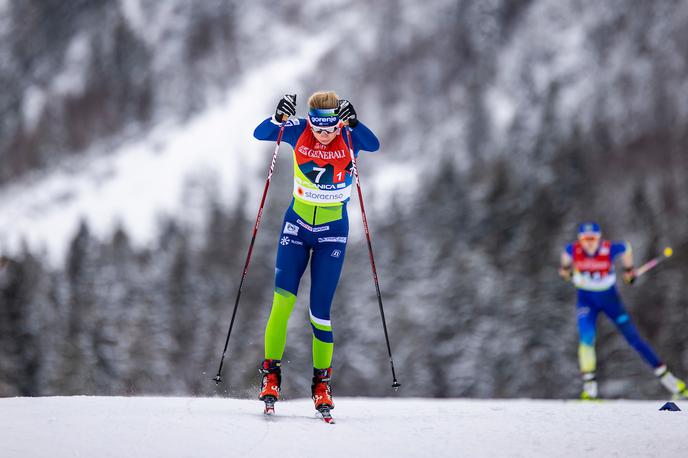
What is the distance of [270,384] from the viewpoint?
26.8 ft

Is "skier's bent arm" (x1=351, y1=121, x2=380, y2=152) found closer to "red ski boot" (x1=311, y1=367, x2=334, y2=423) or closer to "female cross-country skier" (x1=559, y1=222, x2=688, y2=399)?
"red ski boot" (x1=311, y1=367, x2=334, y2=423)

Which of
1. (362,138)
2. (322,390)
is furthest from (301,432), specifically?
(362,138)

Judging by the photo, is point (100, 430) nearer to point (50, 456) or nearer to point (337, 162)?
point (50, 456)

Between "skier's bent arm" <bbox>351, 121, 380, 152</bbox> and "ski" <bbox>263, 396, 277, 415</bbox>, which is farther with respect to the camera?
"skier's bent arm" <bbox>351, 121, 380, 152</bbox>

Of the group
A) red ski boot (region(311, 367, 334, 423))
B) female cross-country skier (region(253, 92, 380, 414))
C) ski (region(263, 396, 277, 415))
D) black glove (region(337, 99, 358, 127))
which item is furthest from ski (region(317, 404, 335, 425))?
black glove (region(337, 99, 358, 127))

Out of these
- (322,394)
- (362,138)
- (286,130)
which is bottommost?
(322,394)

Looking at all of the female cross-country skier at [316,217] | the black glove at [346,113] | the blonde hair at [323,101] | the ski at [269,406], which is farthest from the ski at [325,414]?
the blonde hair at [323,101]

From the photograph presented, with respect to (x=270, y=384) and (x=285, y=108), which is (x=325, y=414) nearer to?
(x=270, y=384)

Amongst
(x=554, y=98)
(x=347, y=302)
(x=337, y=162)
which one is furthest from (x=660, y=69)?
(x=337, y=162)

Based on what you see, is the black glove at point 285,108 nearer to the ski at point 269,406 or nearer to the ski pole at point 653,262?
the ski at point 269,406

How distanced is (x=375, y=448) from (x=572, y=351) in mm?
26830

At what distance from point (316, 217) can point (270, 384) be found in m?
1.65

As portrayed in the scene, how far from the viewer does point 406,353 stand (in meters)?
34.6

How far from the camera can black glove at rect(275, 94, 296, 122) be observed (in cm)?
822
